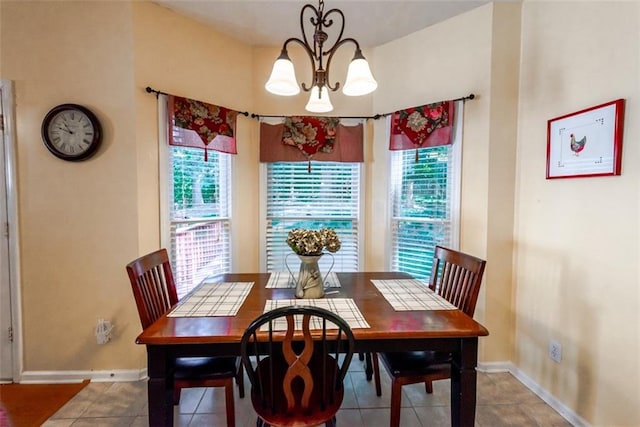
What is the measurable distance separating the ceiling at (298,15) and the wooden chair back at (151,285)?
181 centimetres

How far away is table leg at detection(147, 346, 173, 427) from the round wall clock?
1.53 m

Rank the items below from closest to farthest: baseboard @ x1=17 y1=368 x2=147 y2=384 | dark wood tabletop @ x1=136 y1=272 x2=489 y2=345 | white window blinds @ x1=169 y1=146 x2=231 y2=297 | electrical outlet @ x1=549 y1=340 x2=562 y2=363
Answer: dark wood tabletop @ x1=136 y1=272 x2=489 y2=345 → electrical outlet @ x1=549 y1=340 x2=562 y2=363 → baseboard @ x1=17 y1=368 x2=147 y2=384 → white window blinds @ x1=169 y1=146 x2=231 y2=297

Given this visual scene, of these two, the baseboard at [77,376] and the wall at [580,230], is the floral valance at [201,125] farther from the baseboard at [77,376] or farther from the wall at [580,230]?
the wall at [580,230]

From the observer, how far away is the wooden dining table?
128cm

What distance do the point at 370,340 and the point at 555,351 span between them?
141cm

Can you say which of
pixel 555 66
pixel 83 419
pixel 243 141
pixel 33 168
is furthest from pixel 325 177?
pixel 83 419

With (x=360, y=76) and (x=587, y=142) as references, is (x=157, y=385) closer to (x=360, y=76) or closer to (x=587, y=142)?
(x=360, y=76)

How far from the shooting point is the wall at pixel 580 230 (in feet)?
4.87

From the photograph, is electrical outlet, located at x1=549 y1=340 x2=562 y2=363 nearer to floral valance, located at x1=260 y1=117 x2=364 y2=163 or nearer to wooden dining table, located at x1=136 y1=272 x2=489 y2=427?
wooden dining table, located at x1=136 y1=272 x2=489 y2=427

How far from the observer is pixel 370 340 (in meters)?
1.32

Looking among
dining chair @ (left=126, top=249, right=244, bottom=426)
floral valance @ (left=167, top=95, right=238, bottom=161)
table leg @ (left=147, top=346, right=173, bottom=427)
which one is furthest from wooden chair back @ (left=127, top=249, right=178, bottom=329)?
floral valance @ (left=167, top=95, right=238, bottom=161)

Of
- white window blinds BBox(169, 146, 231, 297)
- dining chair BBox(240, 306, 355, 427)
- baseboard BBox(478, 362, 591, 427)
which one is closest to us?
dining chair BBox(240, 306, 355, 427)

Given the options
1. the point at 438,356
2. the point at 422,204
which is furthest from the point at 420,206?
the point at 438,356

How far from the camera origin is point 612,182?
1.55 meters
